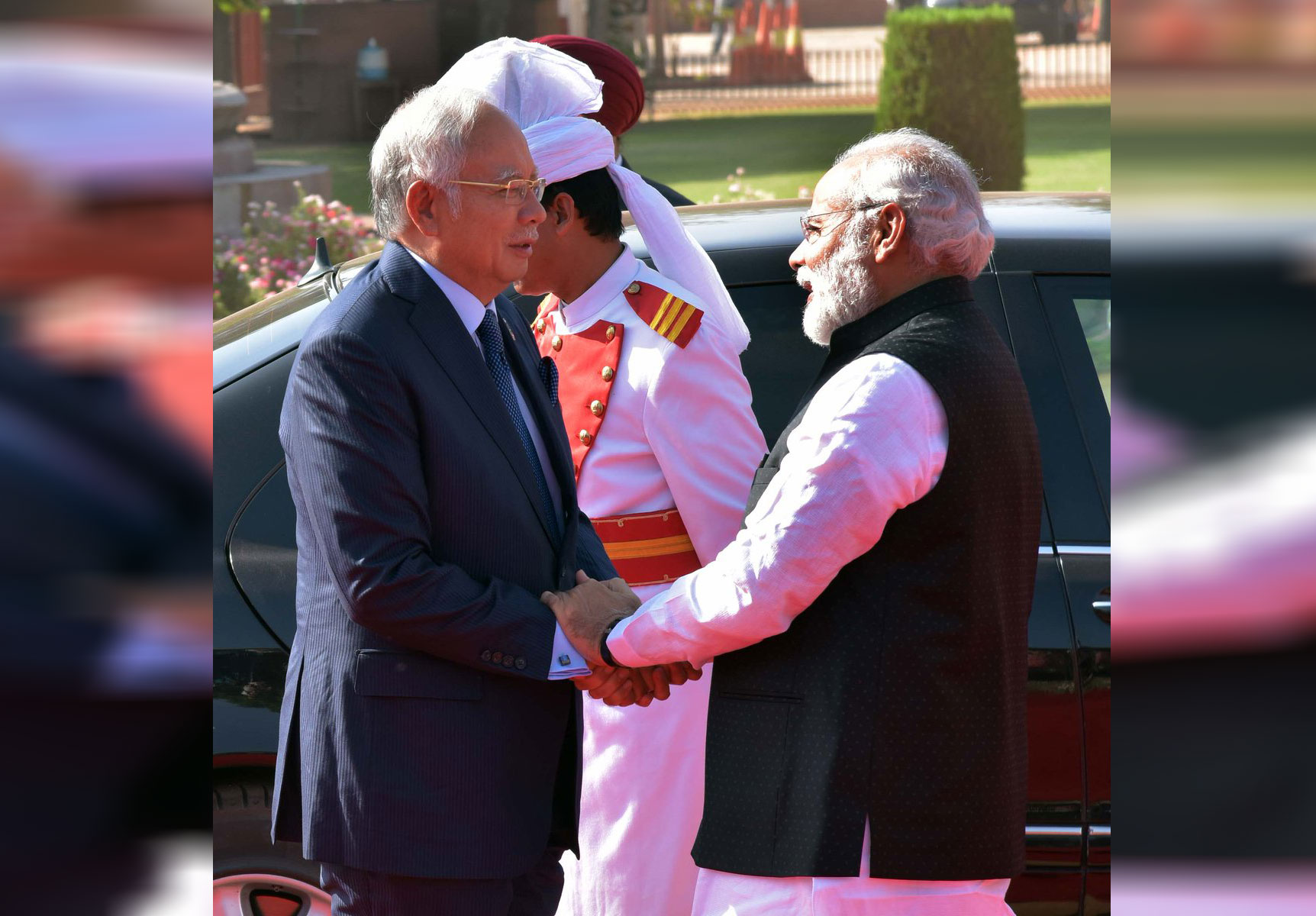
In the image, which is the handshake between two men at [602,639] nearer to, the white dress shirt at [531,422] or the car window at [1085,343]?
the white dress shirt at [531,422]

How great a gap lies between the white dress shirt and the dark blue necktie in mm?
10

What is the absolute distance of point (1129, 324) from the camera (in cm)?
86

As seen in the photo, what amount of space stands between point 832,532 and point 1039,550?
886mm

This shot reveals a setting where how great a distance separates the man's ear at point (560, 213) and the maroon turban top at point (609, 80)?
0.50m

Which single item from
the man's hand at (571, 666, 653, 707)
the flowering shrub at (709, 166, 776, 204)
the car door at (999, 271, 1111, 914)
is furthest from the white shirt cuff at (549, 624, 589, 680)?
the flowering shrub at (709, 166, 776, 204)

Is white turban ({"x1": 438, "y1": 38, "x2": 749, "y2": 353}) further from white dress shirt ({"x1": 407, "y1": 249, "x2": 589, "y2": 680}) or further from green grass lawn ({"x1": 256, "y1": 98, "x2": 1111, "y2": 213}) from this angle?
green grass lawn ({"x1": 256, "y1": 98, "x2": 1111, "y2": 213})

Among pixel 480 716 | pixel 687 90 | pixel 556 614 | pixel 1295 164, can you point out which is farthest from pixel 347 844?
pixel 687 90

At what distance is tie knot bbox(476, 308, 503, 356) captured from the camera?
238 centimetres

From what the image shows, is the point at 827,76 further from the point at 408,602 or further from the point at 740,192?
the point at 408,602

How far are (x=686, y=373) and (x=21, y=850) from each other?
87.2 inches

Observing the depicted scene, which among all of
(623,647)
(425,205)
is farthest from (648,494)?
(425,205)

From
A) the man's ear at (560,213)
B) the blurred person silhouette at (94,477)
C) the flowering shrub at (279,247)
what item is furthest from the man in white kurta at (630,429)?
the flowering shrub at (279,247)

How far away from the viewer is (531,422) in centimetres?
243

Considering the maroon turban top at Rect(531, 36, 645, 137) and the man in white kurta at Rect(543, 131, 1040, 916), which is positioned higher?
the maroon turban top at Rect(531, 36, 645, 137)
